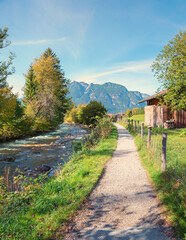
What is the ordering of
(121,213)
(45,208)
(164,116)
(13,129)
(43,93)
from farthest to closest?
(43,93) < (164,116) < (13,129) < (45,208) < (121,213)

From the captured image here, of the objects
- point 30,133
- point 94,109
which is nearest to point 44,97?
point 30,133

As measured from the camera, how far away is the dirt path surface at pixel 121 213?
3.17 meters

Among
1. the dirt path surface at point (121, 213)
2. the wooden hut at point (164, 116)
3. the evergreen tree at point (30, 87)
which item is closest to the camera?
the dirt path surface at point (121, 213)

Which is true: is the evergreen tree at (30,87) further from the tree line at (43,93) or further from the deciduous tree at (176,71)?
the deciduous tree at (176,71)

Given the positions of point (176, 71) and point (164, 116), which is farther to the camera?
point (164, 116)

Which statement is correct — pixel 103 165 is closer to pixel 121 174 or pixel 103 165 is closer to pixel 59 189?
pixel 121 174

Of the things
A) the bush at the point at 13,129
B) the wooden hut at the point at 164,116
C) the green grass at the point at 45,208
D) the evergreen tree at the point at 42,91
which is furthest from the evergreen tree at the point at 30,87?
the green grass at the point at 45,208

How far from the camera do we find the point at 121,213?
3881mm

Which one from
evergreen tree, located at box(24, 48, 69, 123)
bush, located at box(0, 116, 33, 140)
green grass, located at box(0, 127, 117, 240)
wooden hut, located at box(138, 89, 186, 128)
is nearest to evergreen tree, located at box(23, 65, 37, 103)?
evergreen tree, located at box(24, 48, 69, 123)

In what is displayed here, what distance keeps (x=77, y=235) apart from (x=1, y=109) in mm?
17223

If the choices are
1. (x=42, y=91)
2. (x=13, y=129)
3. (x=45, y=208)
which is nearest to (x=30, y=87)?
(x=42, y=91)

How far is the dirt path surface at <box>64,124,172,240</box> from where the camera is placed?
10.4 feet

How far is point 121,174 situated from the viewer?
6.35m

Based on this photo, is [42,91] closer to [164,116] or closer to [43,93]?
[43,93]
